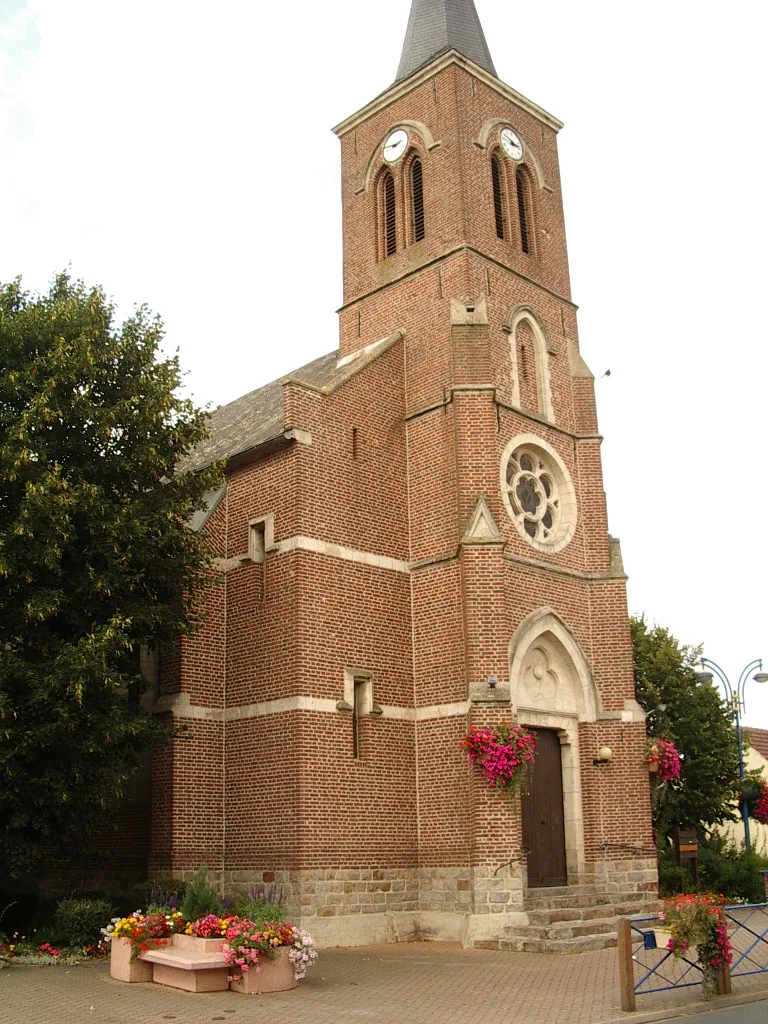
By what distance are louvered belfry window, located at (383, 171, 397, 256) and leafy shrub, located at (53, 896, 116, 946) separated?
1503 cm

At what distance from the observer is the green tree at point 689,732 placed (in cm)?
2736

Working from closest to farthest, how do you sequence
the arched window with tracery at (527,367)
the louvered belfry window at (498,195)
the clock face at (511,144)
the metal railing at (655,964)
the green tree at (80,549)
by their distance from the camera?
the metal railing at (655,964) → the green tree at (80,549) → the arched window with tracery at (527,367) → the louvered belfry window at (498,195) → the clock face at (511,144)

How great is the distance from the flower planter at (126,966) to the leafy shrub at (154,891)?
8.88ft

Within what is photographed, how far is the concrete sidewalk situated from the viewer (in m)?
11.1

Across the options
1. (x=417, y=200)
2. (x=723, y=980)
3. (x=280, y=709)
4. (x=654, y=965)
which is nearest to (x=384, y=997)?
(x=654, y=965)

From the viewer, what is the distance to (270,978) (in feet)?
42.1

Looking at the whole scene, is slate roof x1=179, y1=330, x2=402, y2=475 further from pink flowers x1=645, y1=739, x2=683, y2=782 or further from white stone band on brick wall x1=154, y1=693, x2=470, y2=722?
pink flowers x1=645, y1=739, x2=683, y2=782

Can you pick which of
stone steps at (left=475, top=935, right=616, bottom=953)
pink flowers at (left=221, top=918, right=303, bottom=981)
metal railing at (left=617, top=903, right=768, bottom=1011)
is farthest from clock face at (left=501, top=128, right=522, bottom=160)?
pink flowers at (left=221, top=918, right=303, bottom=981)

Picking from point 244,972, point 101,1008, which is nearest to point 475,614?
point 244,972

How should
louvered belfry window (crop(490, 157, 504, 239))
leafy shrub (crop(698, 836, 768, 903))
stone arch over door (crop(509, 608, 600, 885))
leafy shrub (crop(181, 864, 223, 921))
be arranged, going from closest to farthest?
leafy shrub (crop(181, 864, 223, 921))
stone arch over door (crop(509, 608, 600, 885))
louvered belfry window (crop(490, 157, 504, 239))
leafy shrub (crop(698, 836, 768, 903))

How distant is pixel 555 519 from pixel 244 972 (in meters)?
12.1

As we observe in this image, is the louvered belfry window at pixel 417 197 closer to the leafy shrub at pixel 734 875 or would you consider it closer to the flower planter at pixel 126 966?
the flower planter at pixel 126 966

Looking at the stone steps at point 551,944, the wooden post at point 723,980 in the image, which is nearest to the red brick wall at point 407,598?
the stone steps at point 551,944

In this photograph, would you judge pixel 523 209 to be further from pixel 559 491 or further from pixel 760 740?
pixel 760 740
